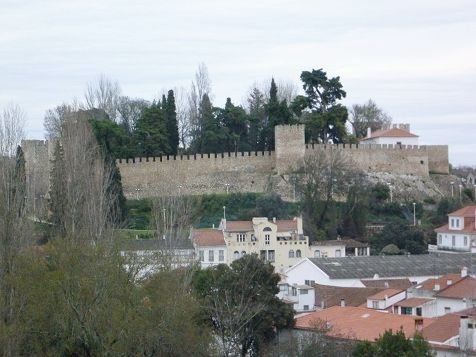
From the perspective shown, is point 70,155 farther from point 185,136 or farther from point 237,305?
point 185,136

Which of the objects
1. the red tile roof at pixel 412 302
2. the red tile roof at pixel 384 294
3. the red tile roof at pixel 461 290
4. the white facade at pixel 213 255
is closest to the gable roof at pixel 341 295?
the red tile roof at pixel 384 294

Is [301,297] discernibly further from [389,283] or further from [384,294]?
[389,283]

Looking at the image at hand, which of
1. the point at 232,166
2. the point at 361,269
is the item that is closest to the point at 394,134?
the point at 232,166

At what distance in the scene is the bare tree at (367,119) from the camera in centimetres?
9030

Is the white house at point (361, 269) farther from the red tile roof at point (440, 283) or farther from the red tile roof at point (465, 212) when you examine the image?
the red tile roof at point (465, 212)

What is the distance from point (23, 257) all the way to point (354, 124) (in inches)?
2450

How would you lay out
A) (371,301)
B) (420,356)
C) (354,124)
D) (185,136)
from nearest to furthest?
1. (420,356)
2. (371,301)
3. (185,136)
4. (354,124)

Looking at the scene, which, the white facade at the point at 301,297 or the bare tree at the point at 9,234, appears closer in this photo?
the bare tree at the point at 9,234

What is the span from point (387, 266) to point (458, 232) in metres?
10.5

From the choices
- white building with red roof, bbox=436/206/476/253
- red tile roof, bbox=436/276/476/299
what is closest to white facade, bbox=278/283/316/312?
red tile roof, bbox=436/276/476/299

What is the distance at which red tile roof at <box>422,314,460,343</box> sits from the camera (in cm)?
3095

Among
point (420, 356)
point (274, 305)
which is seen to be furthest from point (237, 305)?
point (420, 356)

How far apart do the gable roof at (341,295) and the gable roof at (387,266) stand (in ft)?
12.5

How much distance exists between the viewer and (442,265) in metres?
49.5
